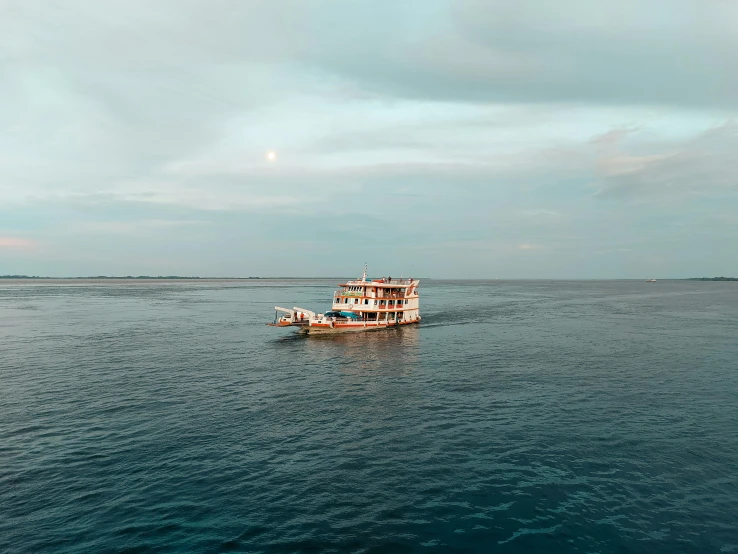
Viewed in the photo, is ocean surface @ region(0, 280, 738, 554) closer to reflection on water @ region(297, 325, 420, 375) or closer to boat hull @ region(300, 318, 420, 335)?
reflection on water @ region(297, 325, 420, 375)

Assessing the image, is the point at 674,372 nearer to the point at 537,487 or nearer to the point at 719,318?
the point at 537,487

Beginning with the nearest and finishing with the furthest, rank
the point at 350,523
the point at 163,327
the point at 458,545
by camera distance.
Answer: the point at 458,545, the point at 350,523, the point at 163,327

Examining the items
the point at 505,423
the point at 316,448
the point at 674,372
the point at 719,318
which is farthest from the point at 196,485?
the point at 719,318

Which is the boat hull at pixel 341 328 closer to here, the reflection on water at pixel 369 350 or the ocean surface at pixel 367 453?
the reflection on water at pixel 369 350

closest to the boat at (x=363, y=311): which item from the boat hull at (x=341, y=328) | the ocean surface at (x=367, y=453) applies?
the boat hull at (x=341, y=328)

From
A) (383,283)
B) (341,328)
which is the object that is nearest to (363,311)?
(341,328)

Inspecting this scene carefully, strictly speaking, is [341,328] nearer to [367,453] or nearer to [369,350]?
[369,350]
